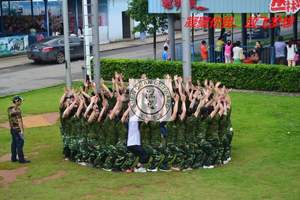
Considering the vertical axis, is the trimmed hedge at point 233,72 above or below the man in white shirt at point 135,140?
above

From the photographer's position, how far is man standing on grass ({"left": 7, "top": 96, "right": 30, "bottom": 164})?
1435 centimetres

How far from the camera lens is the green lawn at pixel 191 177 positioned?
11.9 m

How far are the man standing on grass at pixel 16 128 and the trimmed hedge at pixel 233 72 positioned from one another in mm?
11742

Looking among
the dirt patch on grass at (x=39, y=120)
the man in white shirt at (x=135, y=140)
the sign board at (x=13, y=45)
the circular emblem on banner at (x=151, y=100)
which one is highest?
the sign board at (x=13, y=45)

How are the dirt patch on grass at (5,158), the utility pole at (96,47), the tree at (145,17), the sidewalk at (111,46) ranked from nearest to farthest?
the dirt patch on grass at (5,158), the utility pole at (96,47), the tree at (145,17), the sidewalk at (111,46)

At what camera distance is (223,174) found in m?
13.1

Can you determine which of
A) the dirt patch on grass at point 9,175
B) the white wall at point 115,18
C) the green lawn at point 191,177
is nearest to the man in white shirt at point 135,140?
the green lawn at point 191,177

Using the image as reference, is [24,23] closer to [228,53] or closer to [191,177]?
[228,53]

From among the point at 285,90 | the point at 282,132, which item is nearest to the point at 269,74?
the point at 285,90

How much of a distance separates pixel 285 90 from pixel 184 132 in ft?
35.2

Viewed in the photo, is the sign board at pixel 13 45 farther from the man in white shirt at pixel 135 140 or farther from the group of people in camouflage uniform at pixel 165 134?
the man in white shirt at pixel 135 140

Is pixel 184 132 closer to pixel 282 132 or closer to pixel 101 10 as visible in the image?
pixel 282 132

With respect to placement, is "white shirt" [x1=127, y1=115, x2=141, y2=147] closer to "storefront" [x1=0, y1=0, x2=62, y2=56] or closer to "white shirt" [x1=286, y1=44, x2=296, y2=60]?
"white shirt" [x1=286, y1=44, x2=296, y2=60]

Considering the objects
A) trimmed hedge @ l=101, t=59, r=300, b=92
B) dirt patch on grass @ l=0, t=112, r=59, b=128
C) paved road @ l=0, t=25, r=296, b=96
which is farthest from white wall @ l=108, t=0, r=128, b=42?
dirt patch on grass @ l=0, t=112, r=59, b=128
